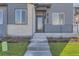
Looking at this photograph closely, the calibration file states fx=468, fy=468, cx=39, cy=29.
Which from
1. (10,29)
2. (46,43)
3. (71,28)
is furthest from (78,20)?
(10,29)

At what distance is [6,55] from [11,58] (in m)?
0.06

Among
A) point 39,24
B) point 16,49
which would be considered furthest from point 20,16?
point 16,49

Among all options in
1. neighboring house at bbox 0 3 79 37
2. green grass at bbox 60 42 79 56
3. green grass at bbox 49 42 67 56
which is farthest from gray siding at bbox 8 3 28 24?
green grass at bbox 60 42 79 56

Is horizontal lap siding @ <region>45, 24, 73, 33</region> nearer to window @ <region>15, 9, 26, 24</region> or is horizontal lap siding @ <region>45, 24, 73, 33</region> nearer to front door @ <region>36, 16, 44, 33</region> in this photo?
front door @ <region>36, 16, 44, 33</region>

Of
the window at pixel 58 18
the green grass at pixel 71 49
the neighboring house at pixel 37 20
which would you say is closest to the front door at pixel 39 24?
the neighboring house at pixel 37 20

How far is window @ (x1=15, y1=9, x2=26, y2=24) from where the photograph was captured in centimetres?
483

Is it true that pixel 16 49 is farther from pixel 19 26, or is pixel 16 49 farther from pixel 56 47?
pixel 56 47

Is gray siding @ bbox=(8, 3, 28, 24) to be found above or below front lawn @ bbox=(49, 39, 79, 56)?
above

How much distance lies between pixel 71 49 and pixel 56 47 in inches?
Answer: 6.2

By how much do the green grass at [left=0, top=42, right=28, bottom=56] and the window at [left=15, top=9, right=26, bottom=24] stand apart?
23 centimetres

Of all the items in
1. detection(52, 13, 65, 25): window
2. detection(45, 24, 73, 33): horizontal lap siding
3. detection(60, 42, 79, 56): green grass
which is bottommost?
detection(60, 42, 79, 56): green grass

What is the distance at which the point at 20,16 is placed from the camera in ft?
15.9

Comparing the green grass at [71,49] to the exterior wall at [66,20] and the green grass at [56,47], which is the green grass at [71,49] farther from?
the exterior wall at [66,20]

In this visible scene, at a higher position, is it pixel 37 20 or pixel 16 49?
pixel 37 20
